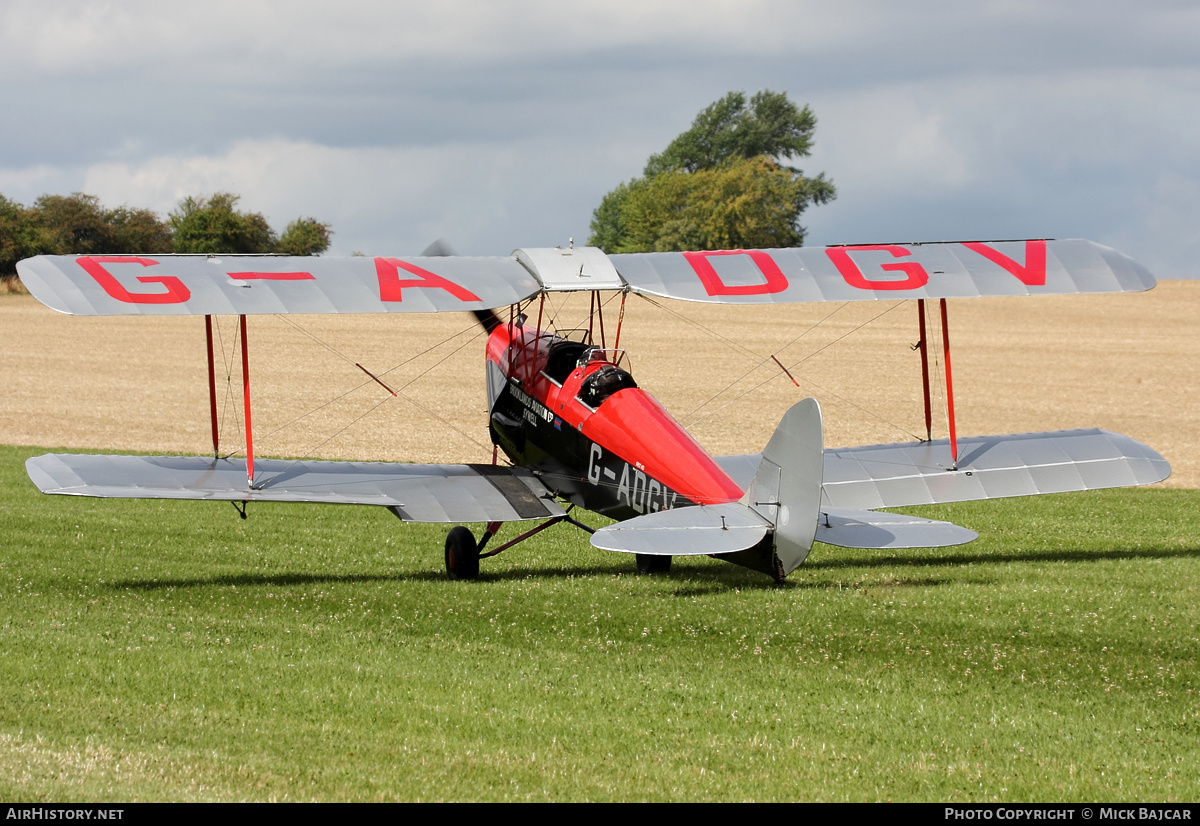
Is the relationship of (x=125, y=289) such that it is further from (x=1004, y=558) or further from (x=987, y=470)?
(x=1004, y=558)

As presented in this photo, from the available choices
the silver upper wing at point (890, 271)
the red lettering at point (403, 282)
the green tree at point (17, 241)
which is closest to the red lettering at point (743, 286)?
the silver upper wing at point (890, 271)

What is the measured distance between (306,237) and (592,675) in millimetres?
80335

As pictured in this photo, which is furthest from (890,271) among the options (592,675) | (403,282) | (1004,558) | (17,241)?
(17,241)

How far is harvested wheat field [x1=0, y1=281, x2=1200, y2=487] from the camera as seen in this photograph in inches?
998

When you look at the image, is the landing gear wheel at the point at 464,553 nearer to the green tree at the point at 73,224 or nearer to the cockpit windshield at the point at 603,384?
the cockpit windshield at the point at 603,384

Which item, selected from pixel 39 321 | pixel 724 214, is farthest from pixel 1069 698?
pixel 724 214

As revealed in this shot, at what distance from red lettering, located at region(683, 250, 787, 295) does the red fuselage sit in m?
1.32

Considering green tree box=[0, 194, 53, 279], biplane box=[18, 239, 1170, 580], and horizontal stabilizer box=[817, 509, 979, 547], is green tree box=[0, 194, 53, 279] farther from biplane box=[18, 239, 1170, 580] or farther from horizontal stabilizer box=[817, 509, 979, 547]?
horizontal stabilizer box=[817, 509, 979, 547]

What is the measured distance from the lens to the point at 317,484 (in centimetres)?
1180

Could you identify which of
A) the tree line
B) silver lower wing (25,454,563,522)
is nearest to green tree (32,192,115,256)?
the tree line

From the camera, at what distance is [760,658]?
8.76 meters

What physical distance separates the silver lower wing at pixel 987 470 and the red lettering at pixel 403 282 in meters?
3.16

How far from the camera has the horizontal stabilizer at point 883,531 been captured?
10094mm

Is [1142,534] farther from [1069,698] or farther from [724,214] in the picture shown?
[724,214]
